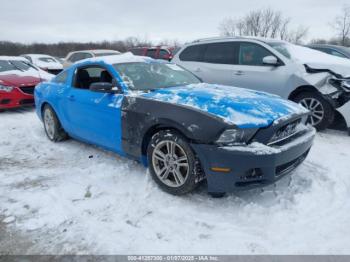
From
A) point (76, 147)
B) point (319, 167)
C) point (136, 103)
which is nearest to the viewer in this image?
point (136, 103)

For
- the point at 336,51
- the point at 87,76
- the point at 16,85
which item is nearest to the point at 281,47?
the point at 87,76

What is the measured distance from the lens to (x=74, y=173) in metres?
3.87

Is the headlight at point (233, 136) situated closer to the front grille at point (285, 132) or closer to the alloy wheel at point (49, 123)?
the front grille at point (285, 132)

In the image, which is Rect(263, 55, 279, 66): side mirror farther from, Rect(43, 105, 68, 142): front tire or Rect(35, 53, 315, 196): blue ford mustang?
Rect(43, 105, 68, 142): front tire

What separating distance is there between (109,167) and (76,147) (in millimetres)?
1224

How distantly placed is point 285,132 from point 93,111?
2439 mm

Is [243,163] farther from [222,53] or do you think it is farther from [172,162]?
[222,53]

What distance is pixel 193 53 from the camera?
6914 millimetres

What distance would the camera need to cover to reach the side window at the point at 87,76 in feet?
14.8

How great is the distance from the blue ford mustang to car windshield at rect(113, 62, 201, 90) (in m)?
0.01

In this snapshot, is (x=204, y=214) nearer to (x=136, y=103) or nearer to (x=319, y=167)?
(x=136, y=103)

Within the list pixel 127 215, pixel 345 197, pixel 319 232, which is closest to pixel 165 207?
pixel 127 215

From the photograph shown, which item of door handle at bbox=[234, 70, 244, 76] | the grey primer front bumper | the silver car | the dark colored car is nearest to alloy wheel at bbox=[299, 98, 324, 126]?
the silver car

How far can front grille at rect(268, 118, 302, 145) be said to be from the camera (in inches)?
113
